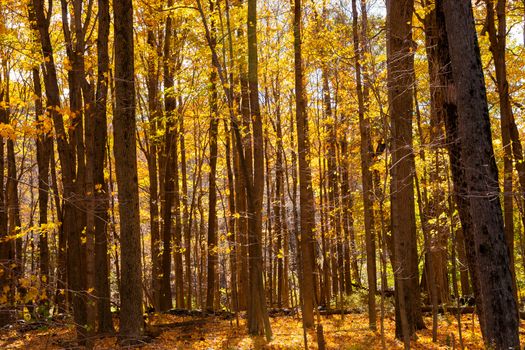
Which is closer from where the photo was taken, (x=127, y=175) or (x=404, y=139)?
(x=127, y=175)

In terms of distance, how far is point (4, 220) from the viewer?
1564 cm

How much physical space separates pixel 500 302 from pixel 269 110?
46.0ft

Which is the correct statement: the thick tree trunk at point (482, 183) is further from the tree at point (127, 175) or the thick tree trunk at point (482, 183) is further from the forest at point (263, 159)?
the tree at point (127, 175)

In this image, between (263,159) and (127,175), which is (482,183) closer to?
(127,175)

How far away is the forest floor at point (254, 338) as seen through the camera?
39.6ft

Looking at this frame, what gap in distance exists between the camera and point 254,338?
12.9m

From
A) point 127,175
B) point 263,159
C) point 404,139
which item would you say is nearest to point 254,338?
point 263,159

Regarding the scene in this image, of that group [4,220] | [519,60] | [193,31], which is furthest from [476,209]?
[4,220]

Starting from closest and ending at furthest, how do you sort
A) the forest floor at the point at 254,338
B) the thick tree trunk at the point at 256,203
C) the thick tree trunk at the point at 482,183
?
the thick tree trunk at the point at 482,183 < the forest floor at the point at 254,338 < the thick tree trunk at the point at 256,203

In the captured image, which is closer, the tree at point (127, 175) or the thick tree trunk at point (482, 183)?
the thick tree trunk at point (482, 183)

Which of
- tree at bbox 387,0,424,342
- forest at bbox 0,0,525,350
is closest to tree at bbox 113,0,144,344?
forest at bbox 0,0,525,350

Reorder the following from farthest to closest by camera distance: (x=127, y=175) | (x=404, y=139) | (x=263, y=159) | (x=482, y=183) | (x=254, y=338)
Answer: (x=263, y=159) → (x=254, y=338) → (x=404, y=139) → (x=127, y=175) → (x=482, y=183)

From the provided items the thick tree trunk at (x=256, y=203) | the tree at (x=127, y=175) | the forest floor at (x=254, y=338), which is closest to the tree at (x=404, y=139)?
the forest floor at (x=254, y=338)

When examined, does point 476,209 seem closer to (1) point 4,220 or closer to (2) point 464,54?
(2) point 464,54
